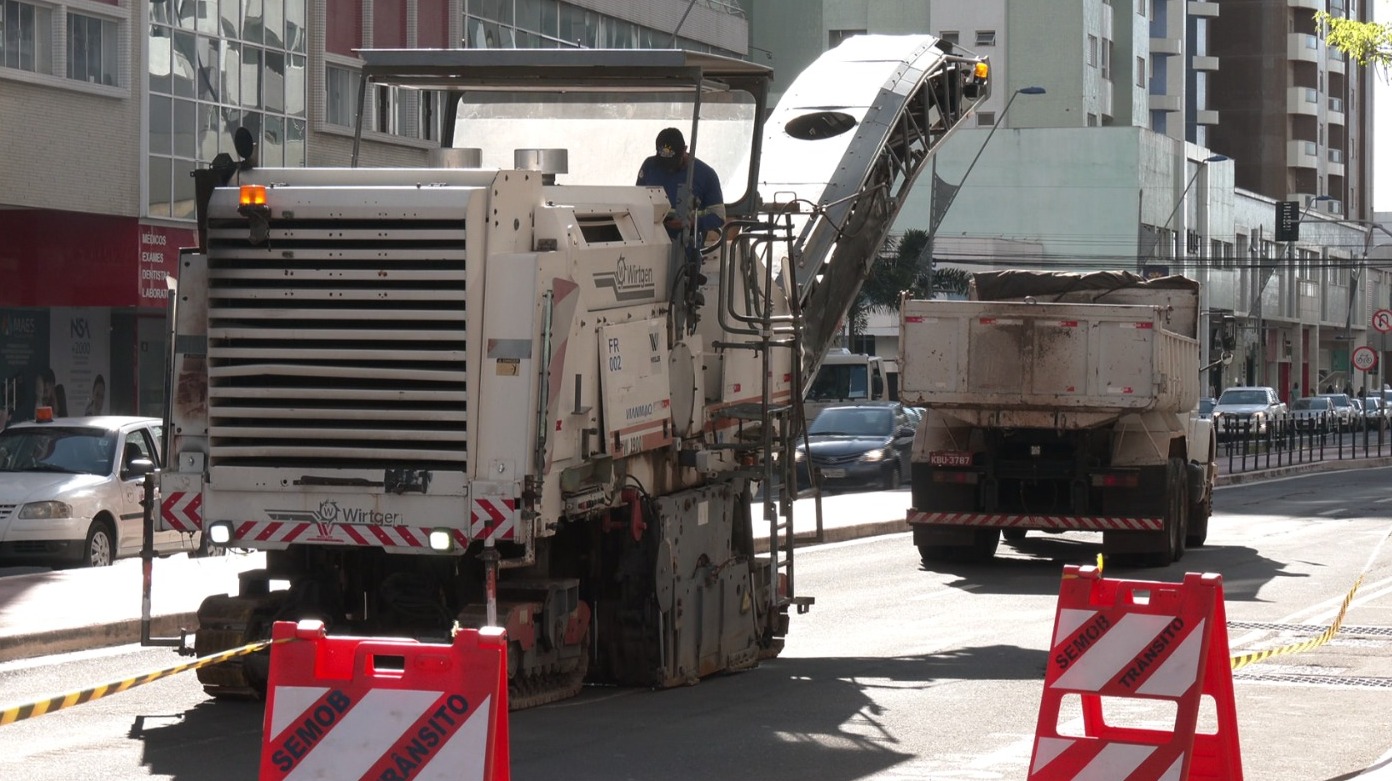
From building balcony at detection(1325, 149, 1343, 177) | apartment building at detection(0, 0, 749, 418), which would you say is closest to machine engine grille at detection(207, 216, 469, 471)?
apartment building at detection(0, 0, 749, 418)

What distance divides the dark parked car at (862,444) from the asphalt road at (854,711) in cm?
1524

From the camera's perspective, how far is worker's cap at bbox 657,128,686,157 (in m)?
12.1

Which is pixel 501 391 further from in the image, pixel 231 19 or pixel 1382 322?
pixel 1382 322

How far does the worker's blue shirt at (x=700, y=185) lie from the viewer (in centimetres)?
1212

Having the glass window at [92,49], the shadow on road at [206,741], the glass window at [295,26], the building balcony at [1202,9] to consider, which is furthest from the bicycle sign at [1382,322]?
the building balcony at [1202,9]

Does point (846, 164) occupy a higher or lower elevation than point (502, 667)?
higher

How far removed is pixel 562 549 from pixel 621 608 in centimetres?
47

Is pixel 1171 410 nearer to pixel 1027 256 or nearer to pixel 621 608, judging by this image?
pixel 621 608

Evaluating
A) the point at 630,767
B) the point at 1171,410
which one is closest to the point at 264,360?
the point at 630,767

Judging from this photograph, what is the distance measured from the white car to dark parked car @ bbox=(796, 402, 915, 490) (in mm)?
14399

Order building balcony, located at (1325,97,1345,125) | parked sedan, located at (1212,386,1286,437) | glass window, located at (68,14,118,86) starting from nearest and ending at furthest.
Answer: glass window, located at (68,14,118,86), parked sedan, located at (1212,386,1286,437), building balcony, located at (1325,97,1345,125)

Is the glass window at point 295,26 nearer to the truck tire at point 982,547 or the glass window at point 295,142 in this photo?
the glass window at point 295,142

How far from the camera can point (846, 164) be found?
1664 centimetres

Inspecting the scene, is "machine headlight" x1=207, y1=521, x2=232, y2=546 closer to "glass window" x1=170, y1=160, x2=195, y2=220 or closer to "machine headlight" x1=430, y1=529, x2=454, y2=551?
"machine headlight" x1=430, y1=529, x2=454, y2=551
